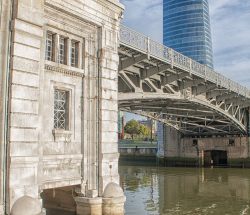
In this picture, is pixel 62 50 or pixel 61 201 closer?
pixel 62 50

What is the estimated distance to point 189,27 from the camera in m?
142

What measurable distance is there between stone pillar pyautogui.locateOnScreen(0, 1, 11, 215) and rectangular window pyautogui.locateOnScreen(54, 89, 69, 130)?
8.46 feet

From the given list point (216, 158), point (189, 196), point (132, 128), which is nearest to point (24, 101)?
point (189, 196)

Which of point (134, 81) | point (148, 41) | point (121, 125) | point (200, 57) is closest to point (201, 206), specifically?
point (134, 81)

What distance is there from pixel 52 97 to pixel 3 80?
2237mm

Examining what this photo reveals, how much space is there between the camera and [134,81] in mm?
22953

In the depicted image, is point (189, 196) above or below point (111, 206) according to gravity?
below

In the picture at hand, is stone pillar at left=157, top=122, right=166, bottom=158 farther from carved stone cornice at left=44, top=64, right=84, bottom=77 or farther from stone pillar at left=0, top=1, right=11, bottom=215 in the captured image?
stone pillar at left=0, top=1, right=11, bottom=215

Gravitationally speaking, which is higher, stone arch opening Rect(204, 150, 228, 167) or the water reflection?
stone arch opening Rect(204, 150, 228, 167)

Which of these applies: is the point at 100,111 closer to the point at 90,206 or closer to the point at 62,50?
the point at 62,50

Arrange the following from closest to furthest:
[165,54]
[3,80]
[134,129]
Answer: [3,80] < [165,54] < [134,129]

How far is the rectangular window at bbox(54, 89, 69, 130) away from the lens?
1306cm

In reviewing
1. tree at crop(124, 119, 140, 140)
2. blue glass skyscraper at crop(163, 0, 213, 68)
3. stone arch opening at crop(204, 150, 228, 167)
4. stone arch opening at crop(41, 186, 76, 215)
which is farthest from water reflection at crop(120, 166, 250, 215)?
blue glass skyscraper at crop(163, 0, 213, 68)

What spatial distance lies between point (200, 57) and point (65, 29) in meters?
135
